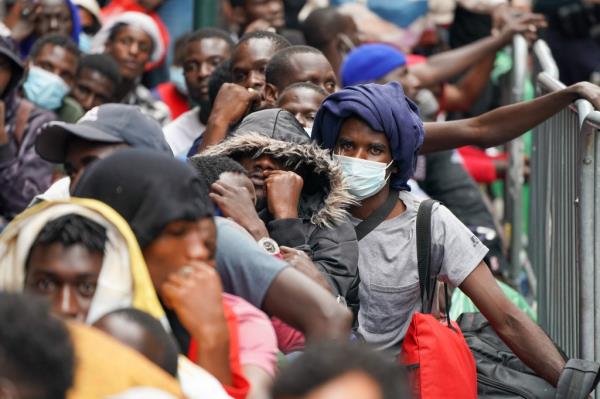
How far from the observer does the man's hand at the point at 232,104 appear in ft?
19.0

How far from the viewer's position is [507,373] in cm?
510

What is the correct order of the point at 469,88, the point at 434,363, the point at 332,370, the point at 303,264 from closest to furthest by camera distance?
1. the point at 332,370
2. the point at 303,264
3. the point at 434,363
4. the point at 469,88

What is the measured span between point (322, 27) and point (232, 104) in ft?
11.1

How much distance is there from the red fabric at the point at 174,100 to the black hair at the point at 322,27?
3.04ft

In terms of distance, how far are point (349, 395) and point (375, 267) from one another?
2476mm

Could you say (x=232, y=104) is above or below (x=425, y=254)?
above

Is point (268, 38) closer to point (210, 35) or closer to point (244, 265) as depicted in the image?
point (210, 35)

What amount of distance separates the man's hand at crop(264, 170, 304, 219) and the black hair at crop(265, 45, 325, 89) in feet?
4.69

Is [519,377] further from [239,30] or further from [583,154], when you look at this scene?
[239,30]

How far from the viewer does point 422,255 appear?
4.89m

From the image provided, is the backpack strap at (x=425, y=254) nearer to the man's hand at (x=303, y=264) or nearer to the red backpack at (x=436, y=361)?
the red backpack at (x=436, y=361)

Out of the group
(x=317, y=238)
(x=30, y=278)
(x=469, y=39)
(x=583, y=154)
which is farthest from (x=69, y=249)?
(x=469, y=39)

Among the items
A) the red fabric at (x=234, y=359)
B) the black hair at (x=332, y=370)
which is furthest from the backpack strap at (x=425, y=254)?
the black hair at (x=332, y=370)

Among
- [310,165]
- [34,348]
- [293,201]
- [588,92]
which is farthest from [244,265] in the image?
[588,92]
